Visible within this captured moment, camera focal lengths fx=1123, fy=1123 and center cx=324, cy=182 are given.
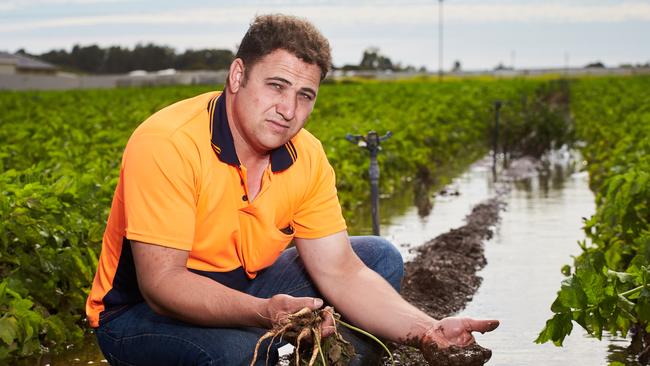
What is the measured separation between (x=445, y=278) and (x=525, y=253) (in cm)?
149

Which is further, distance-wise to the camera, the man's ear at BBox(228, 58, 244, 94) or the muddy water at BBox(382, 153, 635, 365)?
the muddy water at BBox(382, 153, 635, 365)

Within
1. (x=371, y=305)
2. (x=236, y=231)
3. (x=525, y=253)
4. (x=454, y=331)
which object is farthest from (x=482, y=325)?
(x=525, y=253)

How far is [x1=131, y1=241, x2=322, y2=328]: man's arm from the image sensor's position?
3.73m

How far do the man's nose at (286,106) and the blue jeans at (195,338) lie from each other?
30.3 inches

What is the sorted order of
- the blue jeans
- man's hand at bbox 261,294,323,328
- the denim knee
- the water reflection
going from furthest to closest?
1. the water reflection
2. the denim knee
3. the blue jeans
4. man's hand at bbox 261,294,323,328

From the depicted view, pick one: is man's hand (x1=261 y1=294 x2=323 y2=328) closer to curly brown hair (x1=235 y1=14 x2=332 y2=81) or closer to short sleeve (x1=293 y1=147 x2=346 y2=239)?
short sleeve (x1=293 y1=147 x2=346 y2=239)

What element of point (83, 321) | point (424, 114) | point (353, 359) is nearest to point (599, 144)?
point (424, 114)

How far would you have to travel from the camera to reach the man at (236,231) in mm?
3756

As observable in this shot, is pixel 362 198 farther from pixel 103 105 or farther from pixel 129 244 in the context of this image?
pixel 103 105

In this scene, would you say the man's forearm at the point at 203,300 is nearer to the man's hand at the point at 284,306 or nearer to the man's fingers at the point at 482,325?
the man's hand at the point at 284,306

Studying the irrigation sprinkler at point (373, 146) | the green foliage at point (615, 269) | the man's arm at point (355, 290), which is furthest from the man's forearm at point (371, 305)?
the irrigation sprinkler at point (373, 146)

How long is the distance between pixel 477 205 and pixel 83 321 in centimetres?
562

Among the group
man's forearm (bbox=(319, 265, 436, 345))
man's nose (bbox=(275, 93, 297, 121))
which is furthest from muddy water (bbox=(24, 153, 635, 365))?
man's nose (bbox=(275, 93, 297, 121))

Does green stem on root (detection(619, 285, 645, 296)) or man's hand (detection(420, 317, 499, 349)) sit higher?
green stem on root (detection(619, 285, 645, 296))
